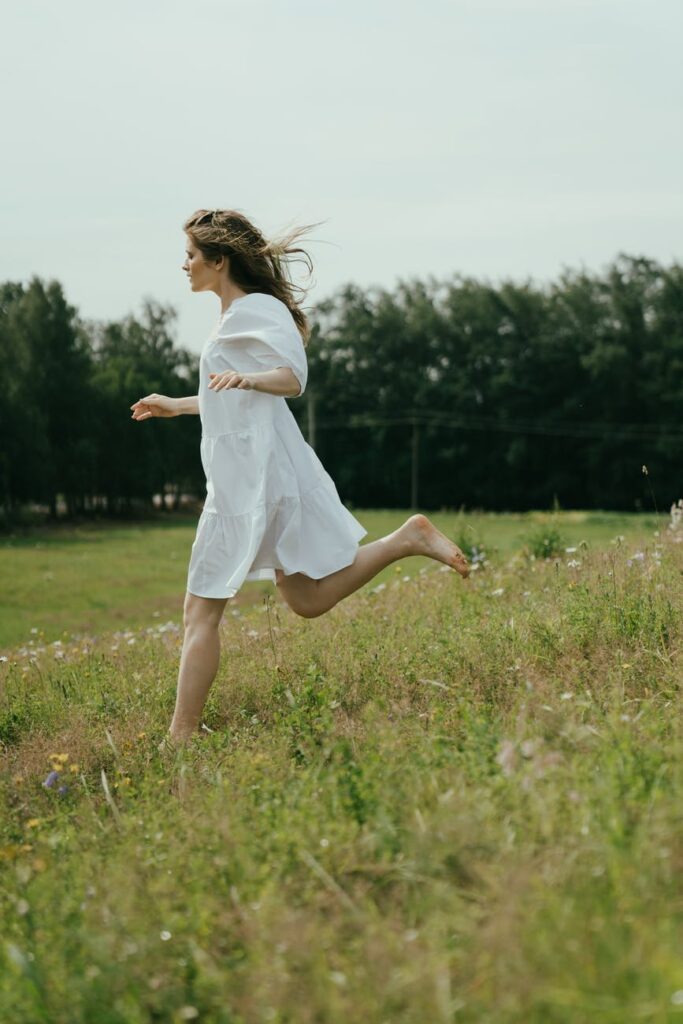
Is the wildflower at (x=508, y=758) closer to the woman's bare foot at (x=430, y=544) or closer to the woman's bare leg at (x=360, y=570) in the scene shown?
the woman's bare leg at (x=360, y=570)

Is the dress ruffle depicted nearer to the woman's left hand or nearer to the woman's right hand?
the woman's left hand

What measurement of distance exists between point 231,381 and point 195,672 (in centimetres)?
126

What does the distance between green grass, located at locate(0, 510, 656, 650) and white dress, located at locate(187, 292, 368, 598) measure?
2.71 metres

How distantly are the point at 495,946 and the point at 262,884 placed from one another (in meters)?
0.78

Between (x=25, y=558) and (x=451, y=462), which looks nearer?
(x=25, y=558)

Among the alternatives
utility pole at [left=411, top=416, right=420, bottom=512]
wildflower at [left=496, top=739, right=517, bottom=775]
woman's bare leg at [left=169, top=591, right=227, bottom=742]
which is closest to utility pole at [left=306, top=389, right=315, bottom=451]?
utility pole at [left=411, top=416, right=420, bottom=512]

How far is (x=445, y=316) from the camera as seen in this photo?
225ft

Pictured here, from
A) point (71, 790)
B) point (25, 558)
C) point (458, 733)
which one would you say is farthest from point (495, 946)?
point (25, 558)

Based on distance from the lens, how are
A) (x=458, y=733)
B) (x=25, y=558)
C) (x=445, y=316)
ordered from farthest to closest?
1. (x=445, y=316)
2. (x=25, y=558)
3. (x=458, y=733)

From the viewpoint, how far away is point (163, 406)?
562cm

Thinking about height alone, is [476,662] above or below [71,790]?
above

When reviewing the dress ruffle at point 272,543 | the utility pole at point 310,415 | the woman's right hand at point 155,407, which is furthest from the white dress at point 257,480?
the utility pole at point 310,415

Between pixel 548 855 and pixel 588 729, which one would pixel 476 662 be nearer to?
pixel 588 729

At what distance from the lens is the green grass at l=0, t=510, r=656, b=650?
13.7 meters
